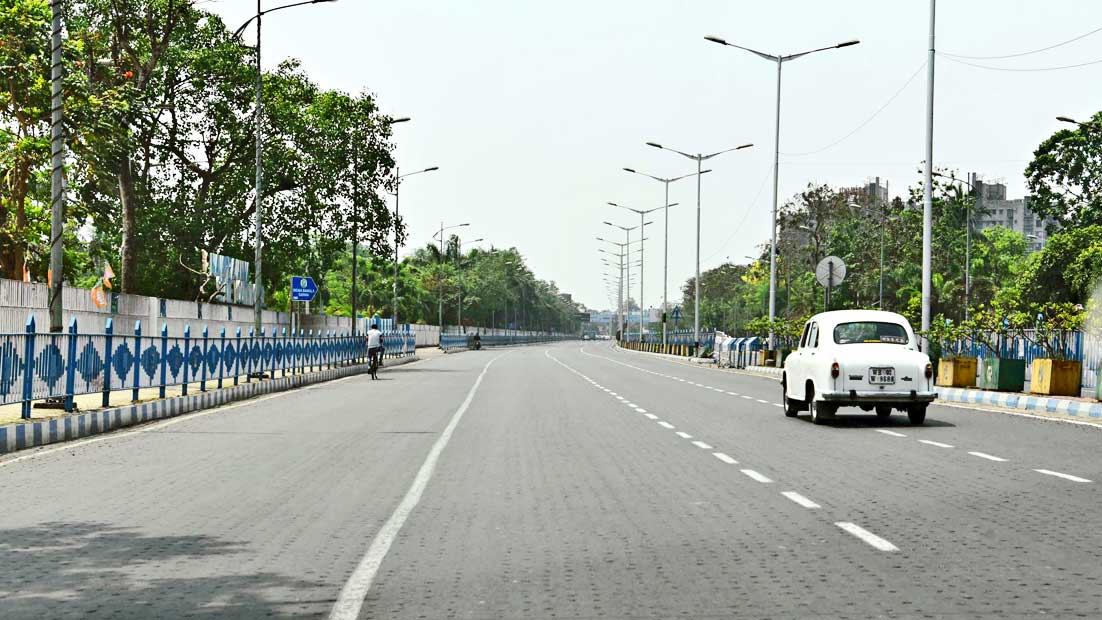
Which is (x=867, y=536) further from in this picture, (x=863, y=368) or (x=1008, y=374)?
(x=1008, y=374)

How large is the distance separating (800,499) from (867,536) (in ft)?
6.57

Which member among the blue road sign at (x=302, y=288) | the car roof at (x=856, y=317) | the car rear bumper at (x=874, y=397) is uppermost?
the blue road sign at (x=302, y=288)

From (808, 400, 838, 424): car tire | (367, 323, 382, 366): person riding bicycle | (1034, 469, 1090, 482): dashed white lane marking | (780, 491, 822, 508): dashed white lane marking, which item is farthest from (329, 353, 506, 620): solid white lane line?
(367, 323, 382, 366): person riding bicycle

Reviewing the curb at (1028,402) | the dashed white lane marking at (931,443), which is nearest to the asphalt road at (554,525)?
the dashed white lane marking at (931,443)

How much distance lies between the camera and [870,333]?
20.3 metres

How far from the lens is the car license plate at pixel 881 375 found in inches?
758

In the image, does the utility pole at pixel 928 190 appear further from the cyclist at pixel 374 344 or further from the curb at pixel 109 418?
the cyclist at pixel 374 344

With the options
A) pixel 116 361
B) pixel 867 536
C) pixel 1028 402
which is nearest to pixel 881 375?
pixel 1028 402

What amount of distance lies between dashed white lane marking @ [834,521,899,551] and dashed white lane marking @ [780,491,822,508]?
3.15 feet

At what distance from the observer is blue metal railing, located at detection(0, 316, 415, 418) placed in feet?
53.8

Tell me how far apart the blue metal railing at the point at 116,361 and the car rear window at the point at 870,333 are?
11.6 metres

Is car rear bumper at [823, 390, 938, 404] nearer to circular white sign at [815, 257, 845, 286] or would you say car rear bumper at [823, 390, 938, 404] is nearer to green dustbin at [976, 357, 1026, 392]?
green dustbin at [976, 357, 1026, 392]

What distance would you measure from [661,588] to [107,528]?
14.1 feet

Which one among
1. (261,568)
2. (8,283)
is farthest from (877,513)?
(8,283)
